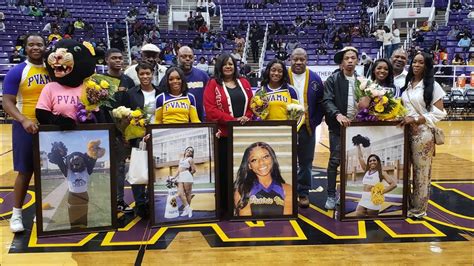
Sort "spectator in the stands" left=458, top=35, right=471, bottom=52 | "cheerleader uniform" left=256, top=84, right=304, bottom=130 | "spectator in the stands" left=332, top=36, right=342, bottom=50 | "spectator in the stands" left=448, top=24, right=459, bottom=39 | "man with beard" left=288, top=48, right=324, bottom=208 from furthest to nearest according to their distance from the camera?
"spectator in the stands" left=332, top=36, right=342, bottom=50 < "spectator in the stands" left=448, top=24, right=459, bottom=39 < "spectator in the stands" left=458, top=35, right=471, bottom=52 < "man with beard" left=288, top=48, right=324, bottom=208 < "cheerleader uniform" left=256, top=84, right=304, bottom=130

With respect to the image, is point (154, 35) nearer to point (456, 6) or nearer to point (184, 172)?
point (456, 6)

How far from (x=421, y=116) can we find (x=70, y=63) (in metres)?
2.59

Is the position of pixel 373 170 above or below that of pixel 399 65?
below

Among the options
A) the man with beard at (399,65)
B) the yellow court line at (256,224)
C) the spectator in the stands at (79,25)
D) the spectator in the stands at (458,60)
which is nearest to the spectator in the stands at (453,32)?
the spectator in the stands at (458,60)

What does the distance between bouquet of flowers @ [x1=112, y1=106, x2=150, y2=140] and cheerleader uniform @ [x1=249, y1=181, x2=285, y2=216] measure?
963 mm

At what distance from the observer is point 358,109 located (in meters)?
3.45

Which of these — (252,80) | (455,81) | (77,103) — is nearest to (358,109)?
(77,103)

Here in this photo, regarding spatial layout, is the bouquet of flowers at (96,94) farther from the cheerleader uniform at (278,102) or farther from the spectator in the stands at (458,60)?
the spectator in the stands at (458,60)

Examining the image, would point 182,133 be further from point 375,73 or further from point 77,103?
point 375,73

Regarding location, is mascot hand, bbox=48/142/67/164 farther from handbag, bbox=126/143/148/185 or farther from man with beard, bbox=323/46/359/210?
man with beard, bbox=323/46/359/210

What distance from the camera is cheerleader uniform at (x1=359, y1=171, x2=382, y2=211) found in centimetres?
342

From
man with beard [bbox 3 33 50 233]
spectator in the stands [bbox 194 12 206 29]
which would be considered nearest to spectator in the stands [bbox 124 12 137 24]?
spectator in the stands [bbox 194 12 206 29]

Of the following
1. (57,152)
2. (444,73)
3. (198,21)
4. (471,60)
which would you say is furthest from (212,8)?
(57,152)

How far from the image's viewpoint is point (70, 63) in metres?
3.11
